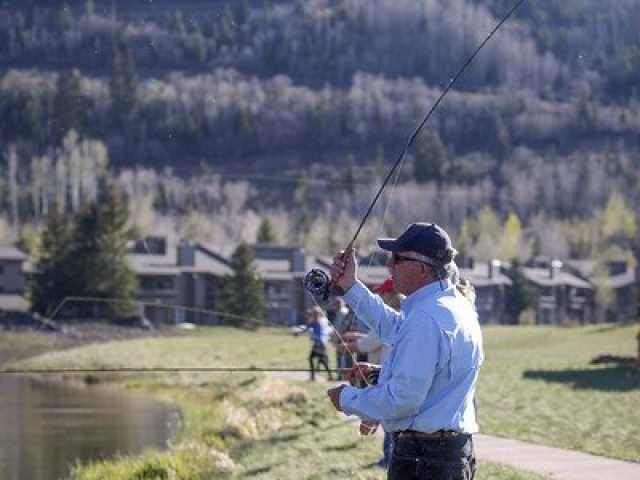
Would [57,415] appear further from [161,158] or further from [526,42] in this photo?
[526,42]

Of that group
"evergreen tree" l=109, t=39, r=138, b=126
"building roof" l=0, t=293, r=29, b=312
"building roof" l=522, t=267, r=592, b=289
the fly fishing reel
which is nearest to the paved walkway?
the fly fishing reel

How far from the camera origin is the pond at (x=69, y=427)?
17984 mm

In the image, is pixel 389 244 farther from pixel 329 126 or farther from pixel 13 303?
pixel 329 126

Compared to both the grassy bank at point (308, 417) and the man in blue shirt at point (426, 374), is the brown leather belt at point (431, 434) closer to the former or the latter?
the man in blue shirt at point (426, 374)

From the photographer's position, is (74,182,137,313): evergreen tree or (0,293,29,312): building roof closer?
(74,182,137,313): evergreen tree

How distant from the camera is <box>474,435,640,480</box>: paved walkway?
1289 centimetres

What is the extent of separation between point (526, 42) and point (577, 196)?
145 feet

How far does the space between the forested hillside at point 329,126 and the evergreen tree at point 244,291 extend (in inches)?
1110

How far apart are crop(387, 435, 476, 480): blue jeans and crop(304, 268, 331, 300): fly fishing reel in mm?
1186

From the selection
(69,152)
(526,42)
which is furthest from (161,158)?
(526,42)

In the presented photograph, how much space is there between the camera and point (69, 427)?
73.7 ft

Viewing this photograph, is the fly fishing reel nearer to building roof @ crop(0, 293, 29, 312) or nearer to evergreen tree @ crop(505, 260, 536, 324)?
building roof @ crop(0, 293, 29, 312)

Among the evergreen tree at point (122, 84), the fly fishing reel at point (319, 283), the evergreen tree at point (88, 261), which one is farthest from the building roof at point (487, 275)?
the fly fishing reel at point (319, 283)

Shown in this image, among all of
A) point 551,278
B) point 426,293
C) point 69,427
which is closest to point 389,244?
point 426,293
